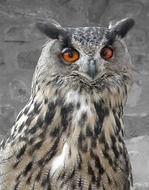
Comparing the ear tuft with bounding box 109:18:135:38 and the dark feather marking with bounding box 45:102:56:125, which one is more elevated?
the ear tuft with bounding box 109:18:135:38

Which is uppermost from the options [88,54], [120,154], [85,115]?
[88,54]

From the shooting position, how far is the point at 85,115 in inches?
85.7

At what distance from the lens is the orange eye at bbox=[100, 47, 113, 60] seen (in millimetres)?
2140

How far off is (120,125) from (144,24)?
5.99 ft

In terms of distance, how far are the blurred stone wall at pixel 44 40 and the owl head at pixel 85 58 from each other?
1.69 meters

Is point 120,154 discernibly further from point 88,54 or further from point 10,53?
point 10,53

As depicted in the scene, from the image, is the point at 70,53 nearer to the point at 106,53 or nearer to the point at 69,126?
the point at 106,53

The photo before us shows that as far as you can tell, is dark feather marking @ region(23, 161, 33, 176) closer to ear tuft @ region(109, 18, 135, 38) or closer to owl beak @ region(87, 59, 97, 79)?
owl beak @ region(87, 59, 97, 79)

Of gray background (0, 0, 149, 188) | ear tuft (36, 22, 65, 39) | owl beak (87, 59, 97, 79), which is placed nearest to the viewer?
owl beak (87, 59, 97, 79)

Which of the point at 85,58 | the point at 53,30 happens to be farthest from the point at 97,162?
the point at 53,30

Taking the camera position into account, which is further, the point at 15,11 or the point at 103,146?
the point at 15,11

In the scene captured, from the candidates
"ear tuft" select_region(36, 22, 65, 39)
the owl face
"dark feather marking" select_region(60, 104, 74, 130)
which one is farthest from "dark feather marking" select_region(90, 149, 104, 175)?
"ear tuft" select_region(36, 22, 65, 39)

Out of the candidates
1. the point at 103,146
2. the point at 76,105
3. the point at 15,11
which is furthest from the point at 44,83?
the point at 15,11

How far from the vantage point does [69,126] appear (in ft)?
7.17
